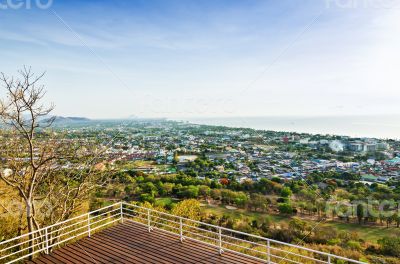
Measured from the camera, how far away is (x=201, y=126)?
329 ft

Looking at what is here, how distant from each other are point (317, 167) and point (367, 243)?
1695 cm

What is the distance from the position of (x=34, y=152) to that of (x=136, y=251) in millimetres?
4506

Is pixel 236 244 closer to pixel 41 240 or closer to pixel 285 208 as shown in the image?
pixel 41 240

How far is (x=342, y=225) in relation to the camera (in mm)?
26641

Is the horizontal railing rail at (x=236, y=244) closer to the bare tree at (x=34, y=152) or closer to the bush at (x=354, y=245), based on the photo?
the bare tree at (x=34, y=152)

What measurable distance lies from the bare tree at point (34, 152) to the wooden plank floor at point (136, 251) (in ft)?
5.78

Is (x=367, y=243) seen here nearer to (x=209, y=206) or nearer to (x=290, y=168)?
(x=209, y=206)

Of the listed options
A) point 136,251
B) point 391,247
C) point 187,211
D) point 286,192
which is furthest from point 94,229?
point 286,192

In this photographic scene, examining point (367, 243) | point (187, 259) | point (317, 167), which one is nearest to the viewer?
point (187, 259)

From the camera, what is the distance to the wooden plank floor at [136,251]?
5.32 m

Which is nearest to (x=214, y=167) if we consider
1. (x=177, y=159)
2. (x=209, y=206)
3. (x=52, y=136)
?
(x=177, y=159)

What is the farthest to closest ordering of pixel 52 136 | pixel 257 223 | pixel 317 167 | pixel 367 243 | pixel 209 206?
pixel 317 167
pixel 209 206
pixel 257 223
pixel 367 243
pixel 52 136

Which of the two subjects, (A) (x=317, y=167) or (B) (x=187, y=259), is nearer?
(B) (x=187, y=259)

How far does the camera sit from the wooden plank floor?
17.4 ft
